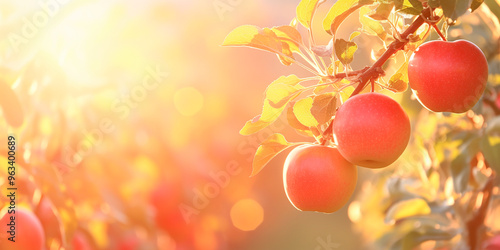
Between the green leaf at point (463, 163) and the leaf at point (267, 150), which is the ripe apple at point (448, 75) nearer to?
the leaf at point (267, 150)

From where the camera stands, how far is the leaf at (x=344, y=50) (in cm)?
67

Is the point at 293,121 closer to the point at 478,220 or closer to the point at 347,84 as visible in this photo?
the point at 347,84

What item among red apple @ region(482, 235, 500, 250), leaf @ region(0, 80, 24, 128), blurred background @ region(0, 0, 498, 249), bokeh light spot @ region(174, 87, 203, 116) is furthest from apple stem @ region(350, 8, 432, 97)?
bokeh light spot @ region(174, 87, 203, 116)

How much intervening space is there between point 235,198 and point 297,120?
7.81 ft

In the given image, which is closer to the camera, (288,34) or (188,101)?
(288,34)

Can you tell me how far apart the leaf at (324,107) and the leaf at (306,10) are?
11cm

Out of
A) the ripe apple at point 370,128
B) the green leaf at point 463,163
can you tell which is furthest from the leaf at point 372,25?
the green leaf at point 463,163

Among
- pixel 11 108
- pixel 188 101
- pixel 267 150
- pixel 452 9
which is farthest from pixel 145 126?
pixel 452 9

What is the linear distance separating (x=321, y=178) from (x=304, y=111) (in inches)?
3.6

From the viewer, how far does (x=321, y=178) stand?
72cm

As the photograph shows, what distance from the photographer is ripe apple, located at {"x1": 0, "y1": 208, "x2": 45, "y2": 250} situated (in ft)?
3.86

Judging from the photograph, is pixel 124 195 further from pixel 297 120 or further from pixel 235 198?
pixel 235 198

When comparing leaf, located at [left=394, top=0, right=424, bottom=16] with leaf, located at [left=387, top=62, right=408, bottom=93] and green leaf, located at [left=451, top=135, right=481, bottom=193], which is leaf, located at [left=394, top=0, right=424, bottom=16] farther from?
green leaf, located at [left=451, top=135, right=481, bottom=193]

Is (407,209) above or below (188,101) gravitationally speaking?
below
